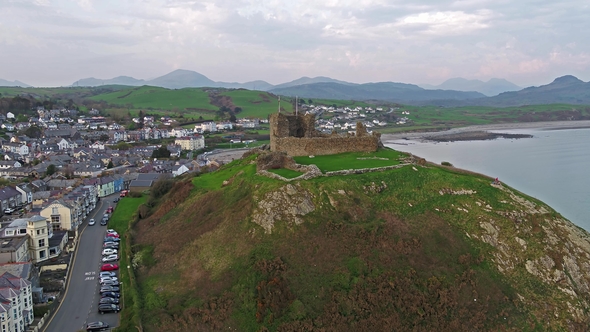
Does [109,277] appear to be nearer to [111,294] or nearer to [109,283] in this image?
[109,283]

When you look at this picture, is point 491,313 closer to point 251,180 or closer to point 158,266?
point 251,180

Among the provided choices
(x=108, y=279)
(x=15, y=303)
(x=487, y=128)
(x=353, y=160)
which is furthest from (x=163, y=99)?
(x=15, y=303)

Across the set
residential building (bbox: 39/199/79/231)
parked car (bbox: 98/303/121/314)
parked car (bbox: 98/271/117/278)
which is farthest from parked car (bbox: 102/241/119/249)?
parked car (bbox: 98/303/121/314)

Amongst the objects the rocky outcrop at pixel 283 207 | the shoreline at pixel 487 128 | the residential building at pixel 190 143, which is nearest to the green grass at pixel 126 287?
the rocky outcrop at pixel 283 207

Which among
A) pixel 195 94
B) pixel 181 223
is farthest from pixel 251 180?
pixel 195 94

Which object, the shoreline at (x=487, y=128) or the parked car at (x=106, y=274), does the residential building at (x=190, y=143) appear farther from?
the parked car at (x=106, y=274)

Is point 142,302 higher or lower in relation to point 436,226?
lower

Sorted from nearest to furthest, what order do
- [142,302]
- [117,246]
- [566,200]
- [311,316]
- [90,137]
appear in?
[311,316]
[142,302]
[117,246]
[566,200]
[90,137]

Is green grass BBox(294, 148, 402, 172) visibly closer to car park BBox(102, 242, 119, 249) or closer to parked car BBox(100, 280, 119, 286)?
parked car BBox(100, 280, 119, 286)
